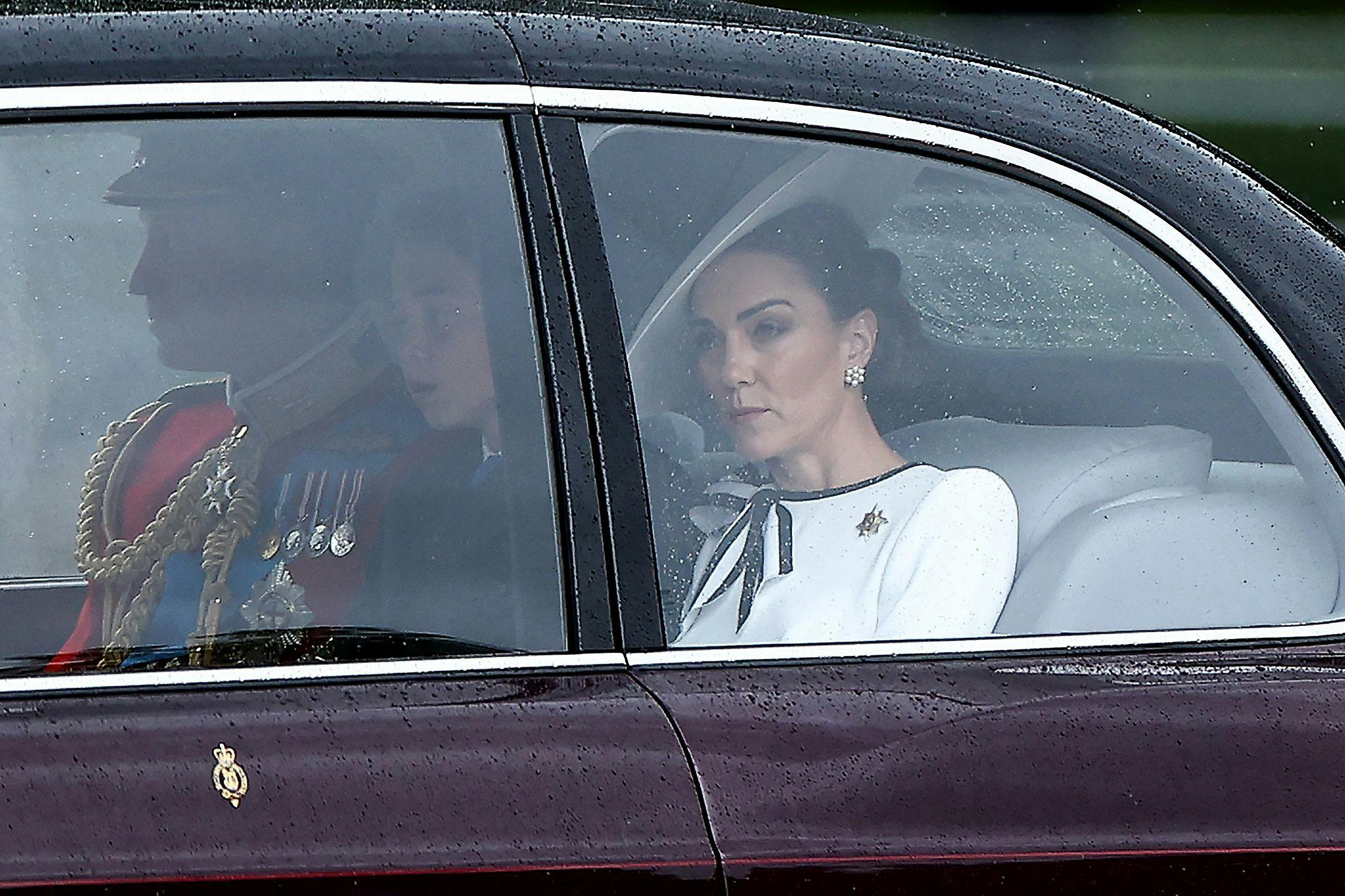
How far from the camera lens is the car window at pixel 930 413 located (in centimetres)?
161

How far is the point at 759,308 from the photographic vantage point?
1.71 meters

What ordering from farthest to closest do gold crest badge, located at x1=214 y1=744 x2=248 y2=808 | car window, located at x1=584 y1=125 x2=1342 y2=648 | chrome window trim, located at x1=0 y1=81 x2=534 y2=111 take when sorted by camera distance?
1. car window, located at x1=584 y1=125 x2=1342 y2=648
2. chrome window trim, located at x1=0 y1=81 x2=534 y2=111
3. gold crest badge, located at x1=214 y1=744 x2=248 y2=808

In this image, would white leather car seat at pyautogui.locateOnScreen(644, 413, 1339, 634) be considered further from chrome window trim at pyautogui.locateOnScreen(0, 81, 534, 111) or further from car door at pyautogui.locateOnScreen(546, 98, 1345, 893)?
chrome window trim at pyautogui.locateOnScreen(0, 81, 534, 111)

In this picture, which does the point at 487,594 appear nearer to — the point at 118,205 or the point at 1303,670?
the point at 118,205

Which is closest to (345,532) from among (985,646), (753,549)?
(753,549)

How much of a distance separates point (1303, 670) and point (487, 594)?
A: 770 millimetres

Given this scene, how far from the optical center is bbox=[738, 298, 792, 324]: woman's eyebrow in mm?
1705

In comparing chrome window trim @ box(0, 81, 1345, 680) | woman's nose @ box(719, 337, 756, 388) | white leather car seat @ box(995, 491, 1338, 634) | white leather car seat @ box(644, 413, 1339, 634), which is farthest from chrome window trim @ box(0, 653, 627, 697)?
white leather car seat @ box(995, 491, 1338, 634)

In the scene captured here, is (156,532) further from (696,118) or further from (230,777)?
(696,118)

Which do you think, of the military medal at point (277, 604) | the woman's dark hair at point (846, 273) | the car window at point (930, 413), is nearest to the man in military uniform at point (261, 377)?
the military medal at point (277, 604)

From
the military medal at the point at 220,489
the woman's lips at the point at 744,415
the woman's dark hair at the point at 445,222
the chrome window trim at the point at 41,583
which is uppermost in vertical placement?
the woman's dark hair at the point at 445,222

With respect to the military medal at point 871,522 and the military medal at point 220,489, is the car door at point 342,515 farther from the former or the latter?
the military medal at point 871,522

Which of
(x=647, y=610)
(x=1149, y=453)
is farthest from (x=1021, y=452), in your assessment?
(x=647, y=610)

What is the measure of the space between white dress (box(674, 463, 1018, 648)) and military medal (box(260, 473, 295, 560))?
0.39m
